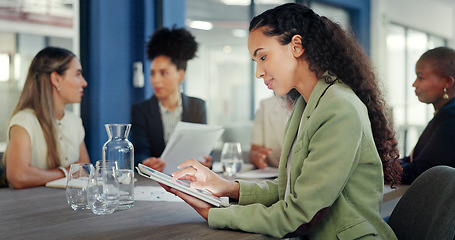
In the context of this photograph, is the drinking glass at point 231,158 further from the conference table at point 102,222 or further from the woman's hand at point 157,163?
the conference table at point 102,222

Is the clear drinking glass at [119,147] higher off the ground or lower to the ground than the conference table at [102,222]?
higher

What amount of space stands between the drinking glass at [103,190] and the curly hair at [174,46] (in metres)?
1.71

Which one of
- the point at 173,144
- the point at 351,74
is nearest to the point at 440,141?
the point at 351,74

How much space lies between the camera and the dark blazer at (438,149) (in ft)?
6.43

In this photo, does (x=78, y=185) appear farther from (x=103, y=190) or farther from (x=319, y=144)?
(x=319, y=144)

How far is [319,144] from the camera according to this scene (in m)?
1.18

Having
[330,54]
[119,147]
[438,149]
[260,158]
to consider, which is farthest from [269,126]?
[330,54]

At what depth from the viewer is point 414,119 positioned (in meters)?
10.0

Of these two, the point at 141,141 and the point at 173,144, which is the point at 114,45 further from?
the point at 173,144

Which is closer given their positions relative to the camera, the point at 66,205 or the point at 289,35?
the point at 289,35

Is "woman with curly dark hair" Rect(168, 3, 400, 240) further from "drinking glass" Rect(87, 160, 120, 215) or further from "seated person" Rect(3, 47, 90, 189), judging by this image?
"seated person" Rect(3, 47, 90, 189)

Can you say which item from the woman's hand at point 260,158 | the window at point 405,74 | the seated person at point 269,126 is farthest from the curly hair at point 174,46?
the window at point 405,74

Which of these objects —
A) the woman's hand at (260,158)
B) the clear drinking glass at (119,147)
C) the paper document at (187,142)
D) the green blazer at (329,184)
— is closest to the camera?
the green blazer at (329,184)

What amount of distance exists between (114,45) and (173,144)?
66.7 inches
